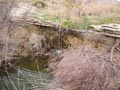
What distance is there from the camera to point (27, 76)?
25.1 ft

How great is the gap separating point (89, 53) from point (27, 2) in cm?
388

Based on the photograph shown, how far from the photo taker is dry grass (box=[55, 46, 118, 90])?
18.8 feet

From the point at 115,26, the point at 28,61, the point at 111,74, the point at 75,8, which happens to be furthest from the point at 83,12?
the point at 111,74

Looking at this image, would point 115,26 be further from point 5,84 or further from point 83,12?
point 5,84

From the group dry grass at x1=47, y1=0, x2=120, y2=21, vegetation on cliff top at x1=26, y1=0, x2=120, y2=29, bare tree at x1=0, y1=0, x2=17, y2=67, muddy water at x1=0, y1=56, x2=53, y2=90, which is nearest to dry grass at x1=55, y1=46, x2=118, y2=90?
muddy water at x1=0, y1=56, x2=53, y2=90

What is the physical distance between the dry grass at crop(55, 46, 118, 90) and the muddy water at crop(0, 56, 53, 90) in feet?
2.14

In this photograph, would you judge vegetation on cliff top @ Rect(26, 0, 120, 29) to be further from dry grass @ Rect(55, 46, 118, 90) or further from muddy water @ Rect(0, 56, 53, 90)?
dry grass @ Rect(55, 46, 118, 90)

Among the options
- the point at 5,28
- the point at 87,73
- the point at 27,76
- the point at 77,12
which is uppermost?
the point at 77,12

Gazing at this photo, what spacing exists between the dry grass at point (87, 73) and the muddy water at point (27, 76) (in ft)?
2.14

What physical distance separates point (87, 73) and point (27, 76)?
2241 millimetres

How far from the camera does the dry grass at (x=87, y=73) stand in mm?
5723

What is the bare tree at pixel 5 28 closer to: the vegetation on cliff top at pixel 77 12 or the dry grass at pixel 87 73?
the vegetation on cliff top at pixel 77 12

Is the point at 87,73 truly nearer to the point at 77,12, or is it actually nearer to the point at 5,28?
the point at 5,28

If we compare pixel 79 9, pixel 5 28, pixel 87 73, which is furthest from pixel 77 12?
pixel 87 73
